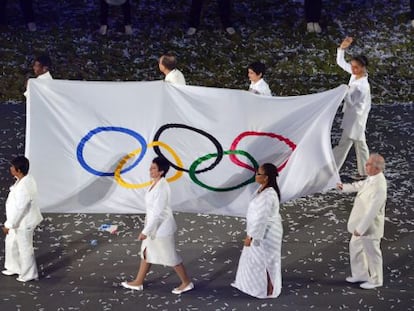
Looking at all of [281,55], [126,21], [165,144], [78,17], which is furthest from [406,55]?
[165,144]

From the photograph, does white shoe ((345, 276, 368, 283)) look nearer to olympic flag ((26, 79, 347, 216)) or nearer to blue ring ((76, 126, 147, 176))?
olympic flag ((26, 79, 347, 216))

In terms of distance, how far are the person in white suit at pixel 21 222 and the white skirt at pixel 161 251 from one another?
1.17 metres

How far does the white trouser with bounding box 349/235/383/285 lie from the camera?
8.16 m

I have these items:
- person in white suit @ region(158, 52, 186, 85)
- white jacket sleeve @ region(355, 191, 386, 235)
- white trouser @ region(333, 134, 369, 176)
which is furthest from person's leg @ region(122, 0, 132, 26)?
white jacket sleeve @ region(355, 191, 386, 235)

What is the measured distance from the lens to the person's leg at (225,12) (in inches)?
696

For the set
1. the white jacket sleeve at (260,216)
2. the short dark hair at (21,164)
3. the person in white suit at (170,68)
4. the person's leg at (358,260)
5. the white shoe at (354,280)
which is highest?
the person in white suit at (170,68)

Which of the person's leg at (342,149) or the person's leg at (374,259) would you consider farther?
the person's leg at (342,149)

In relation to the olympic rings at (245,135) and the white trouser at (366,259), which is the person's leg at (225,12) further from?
the white trouser at (366,259)

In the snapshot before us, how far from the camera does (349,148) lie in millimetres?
11430

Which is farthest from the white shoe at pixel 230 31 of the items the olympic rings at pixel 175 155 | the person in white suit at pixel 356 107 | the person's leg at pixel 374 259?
the person's leg at pixel 374 259

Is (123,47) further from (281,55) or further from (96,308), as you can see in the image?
(96,308)

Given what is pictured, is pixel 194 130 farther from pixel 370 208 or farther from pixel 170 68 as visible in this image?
pixel 370 208

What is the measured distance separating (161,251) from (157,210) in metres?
0.42

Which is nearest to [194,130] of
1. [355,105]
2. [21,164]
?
[21,164]
